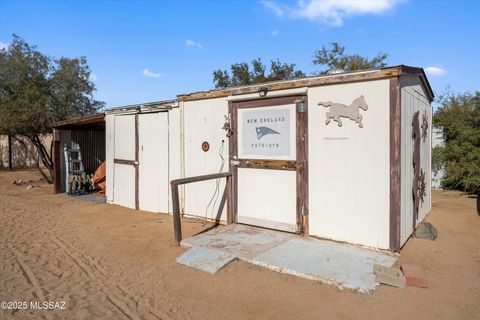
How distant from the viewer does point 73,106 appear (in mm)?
13898

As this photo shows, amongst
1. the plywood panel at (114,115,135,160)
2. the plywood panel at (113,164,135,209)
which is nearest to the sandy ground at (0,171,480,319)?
the plywood panel at (113,164,135,209)

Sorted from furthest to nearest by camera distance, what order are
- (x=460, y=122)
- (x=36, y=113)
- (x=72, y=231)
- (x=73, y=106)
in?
(x=73, y=106), (x=36, y=113), (x=460, y=122), (x=72, y=231)

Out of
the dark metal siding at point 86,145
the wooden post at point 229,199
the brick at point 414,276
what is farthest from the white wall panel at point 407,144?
the dark metal siding at point 86,145

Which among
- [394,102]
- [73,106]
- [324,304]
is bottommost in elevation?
[324,304]

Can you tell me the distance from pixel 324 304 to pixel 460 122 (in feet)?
30.6

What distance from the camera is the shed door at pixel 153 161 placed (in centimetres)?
727

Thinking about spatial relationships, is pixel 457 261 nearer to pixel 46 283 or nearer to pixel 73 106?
pixel 46 283

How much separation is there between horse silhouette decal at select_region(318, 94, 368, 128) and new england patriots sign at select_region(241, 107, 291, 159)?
679mm

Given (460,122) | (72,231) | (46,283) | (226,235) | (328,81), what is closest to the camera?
(46,283)

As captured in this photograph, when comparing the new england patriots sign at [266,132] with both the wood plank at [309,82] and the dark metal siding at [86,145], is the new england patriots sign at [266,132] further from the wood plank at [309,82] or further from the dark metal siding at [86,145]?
the dark metal siding at [86,145]

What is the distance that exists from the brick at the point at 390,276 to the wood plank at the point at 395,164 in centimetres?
69

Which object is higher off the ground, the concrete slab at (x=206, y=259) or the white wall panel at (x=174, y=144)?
the white wall panel at (x=174, y=144)

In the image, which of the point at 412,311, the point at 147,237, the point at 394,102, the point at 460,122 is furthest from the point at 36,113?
the point at 460,122

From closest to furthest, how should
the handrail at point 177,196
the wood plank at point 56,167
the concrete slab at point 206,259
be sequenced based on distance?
the concrete slab at point 206,259 < the handrail at point 177,196 < the wood plank at point 56,167
